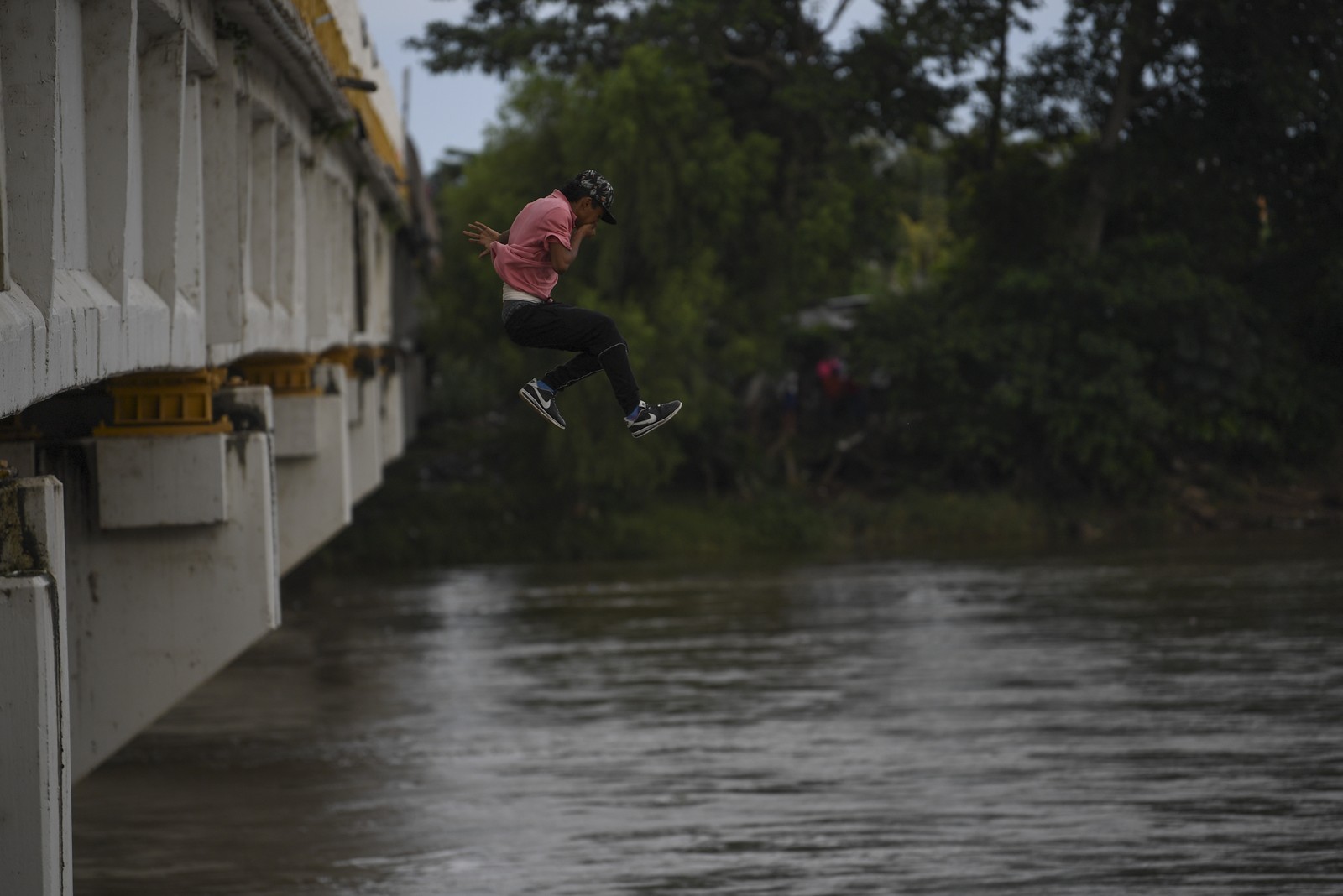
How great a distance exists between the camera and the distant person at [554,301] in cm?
783

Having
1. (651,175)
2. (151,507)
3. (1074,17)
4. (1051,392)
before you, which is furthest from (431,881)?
(1074,17)

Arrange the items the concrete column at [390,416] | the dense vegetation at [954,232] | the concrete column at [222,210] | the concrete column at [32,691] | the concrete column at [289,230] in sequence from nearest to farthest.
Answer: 1. the concrete column at [32,691]
2. the concrete column at [222,210]
3. the concrete column at [289,230]
4. the concrete column at [390,416]
5. the dense vegetation at [954,232]

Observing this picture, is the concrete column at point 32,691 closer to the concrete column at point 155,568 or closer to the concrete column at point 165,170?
the concrete column at point 165,170

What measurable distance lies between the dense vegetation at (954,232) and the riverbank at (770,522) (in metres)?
0.48

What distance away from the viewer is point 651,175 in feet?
125

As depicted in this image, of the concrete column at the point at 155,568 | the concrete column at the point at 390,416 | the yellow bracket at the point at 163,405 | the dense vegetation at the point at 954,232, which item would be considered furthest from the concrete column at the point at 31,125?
the dense vegetation at the point at 954,232

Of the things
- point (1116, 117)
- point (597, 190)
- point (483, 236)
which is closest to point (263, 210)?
point (483, 236)

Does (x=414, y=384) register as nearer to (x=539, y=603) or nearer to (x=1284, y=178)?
(x=539, y=603)

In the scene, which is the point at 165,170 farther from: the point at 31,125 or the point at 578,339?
the point at 578,339

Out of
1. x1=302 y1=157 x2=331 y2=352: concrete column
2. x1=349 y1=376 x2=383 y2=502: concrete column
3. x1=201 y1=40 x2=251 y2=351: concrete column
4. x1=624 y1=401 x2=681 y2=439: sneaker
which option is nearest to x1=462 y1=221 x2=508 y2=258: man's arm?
x1=624 y1=401 x2=681 y2=439: sneaker

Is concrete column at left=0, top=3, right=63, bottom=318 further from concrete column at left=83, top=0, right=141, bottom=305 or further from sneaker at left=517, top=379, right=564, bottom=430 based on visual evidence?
sneaker at left=517, top=379, right=564, bottom=430

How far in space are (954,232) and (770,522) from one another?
30.9 feet

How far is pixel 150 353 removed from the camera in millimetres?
9547

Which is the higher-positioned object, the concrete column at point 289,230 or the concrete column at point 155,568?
the concrete column at point 289,230
